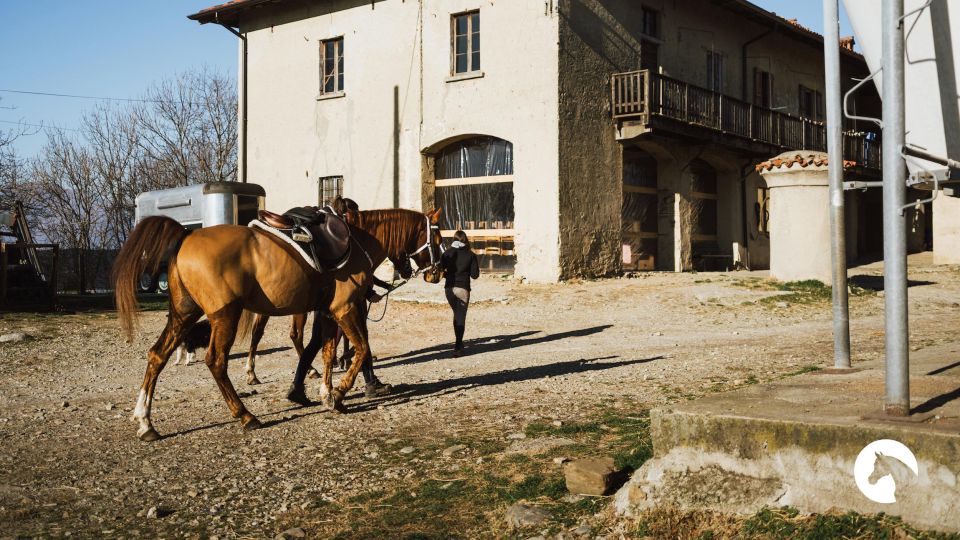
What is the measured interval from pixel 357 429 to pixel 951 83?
4643mm

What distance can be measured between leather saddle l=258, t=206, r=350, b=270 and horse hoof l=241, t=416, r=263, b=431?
4.70 ft

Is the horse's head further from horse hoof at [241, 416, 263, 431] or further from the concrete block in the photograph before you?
the concrete block

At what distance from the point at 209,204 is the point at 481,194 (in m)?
7.10

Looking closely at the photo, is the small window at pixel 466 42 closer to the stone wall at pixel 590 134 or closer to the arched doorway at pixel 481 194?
the arched doorway at pixel 481 194

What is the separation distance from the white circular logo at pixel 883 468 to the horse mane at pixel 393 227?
18.4 feet

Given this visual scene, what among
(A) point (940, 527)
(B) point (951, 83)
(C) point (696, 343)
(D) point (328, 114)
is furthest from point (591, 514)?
(D) point (328, 114)

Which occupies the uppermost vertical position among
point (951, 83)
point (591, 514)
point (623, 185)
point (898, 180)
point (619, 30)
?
point (619, 30)

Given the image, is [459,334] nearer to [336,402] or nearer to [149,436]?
[336,402]

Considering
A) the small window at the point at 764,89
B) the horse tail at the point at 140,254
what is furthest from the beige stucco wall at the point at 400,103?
the horse tail at the point at 140,254

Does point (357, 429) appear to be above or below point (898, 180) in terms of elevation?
→ below

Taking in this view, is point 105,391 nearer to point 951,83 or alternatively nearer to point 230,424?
point 230,424

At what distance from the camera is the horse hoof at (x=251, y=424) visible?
673cm

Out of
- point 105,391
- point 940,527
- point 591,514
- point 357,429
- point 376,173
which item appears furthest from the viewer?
point 376,173

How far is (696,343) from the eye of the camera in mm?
11758
